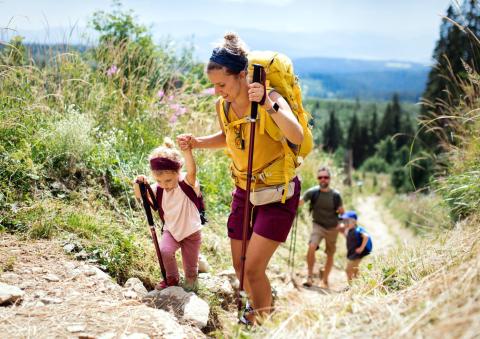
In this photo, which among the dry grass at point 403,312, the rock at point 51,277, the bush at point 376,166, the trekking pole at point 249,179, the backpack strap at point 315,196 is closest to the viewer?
the dry grass at point 403,312

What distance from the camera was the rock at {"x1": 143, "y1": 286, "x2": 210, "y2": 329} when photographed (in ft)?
12.5

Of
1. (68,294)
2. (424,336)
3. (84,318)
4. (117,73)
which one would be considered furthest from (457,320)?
(117,73)

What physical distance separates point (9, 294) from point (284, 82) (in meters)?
2.50

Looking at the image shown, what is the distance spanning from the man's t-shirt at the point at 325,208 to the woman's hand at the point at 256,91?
4.88 metres

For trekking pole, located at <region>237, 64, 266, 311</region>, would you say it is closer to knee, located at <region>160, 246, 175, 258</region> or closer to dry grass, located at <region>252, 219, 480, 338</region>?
dry grass, located at <region>252, 219, 480, 338</region>

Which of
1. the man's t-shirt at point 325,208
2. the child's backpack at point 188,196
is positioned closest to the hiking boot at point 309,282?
the man's t-shirt at point 325,208

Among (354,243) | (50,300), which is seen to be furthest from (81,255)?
(354,243)

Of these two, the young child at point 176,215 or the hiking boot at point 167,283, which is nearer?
the young child at point 176,215

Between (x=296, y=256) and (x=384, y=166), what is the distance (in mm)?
119836

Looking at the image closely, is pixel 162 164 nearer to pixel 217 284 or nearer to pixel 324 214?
pixel 217 284

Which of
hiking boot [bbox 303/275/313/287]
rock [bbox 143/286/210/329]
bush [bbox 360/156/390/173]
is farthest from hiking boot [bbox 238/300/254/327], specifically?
bush [bbox 360/156/390/173]

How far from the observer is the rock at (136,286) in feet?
13.5

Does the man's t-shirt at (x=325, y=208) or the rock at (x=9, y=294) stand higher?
the rock at (x=9, y=294)

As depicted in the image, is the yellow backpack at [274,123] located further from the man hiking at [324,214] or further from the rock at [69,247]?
the man hiking at [324,214]
